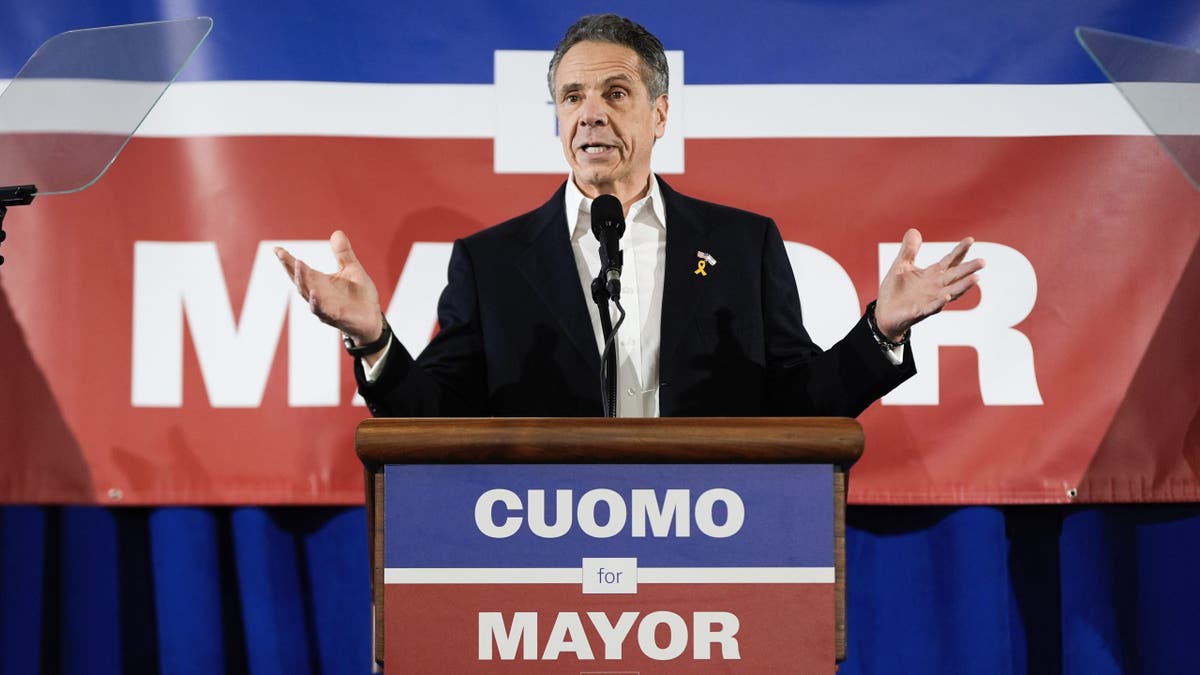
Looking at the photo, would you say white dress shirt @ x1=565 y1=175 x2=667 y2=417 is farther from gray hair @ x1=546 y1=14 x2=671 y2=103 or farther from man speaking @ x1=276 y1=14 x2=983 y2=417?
gray hair @ x1=546 y1=14 x2=671 y2=103

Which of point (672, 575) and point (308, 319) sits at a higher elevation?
point (308, 319)

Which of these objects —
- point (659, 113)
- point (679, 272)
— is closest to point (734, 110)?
point (659, 113)

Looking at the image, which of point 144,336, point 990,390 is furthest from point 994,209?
point 144,336

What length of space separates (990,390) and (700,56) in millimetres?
913

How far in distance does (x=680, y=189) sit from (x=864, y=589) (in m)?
0.92

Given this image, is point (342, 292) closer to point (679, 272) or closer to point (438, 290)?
point (679, 272)

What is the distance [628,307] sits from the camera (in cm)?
174

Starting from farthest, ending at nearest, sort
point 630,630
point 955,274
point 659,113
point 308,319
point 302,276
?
point 308,319 < point 659,113 < point 955,274 < point 302,276 < point 630,630

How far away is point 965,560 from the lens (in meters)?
2.33

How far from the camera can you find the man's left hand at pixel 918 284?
1.36 meters

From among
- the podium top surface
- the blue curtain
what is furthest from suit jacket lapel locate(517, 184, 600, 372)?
the blue curtain

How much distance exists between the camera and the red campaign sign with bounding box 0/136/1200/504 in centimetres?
229

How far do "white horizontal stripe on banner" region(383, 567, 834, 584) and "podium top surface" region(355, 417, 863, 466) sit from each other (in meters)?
0.10

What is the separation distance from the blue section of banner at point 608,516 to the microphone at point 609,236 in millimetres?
254
